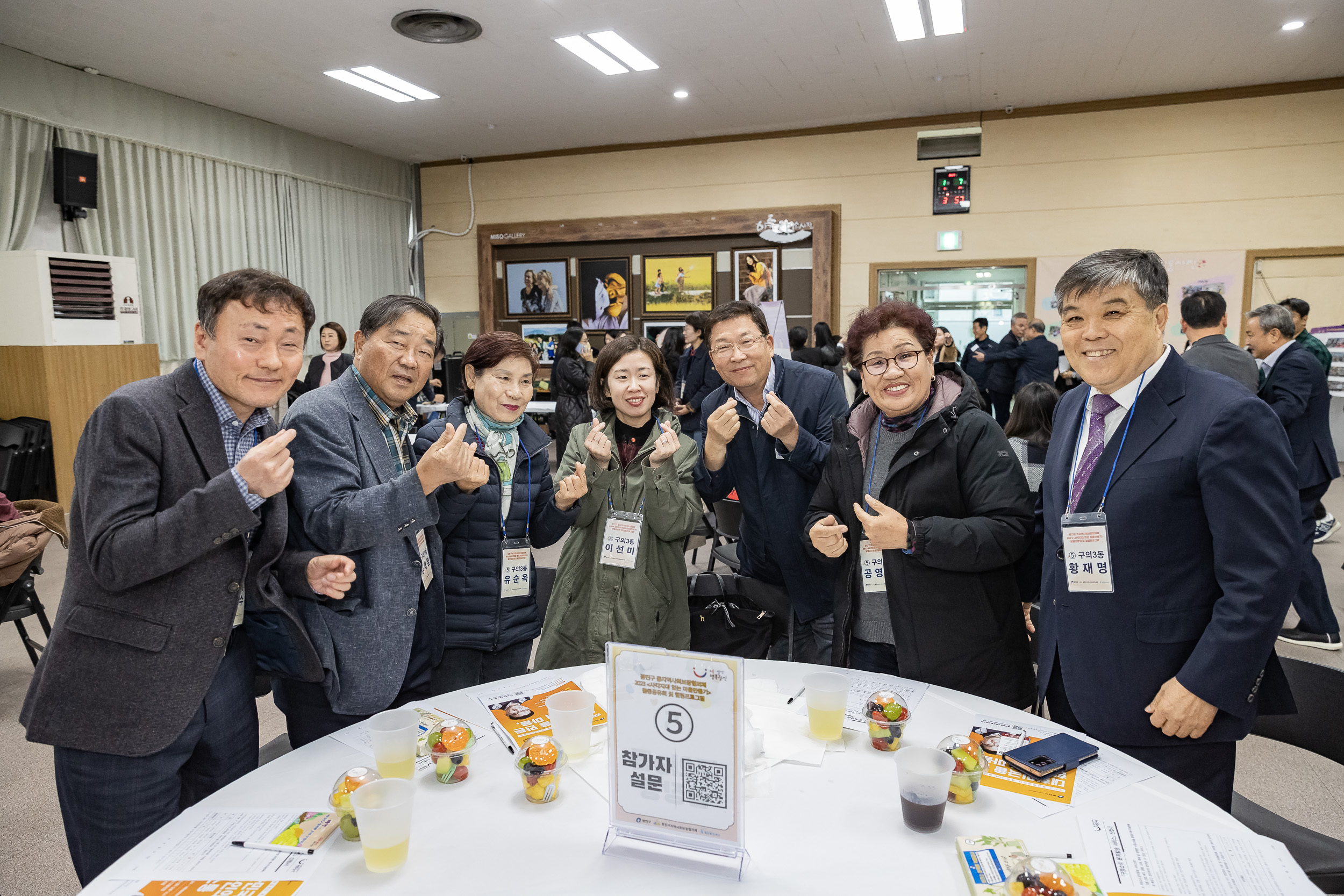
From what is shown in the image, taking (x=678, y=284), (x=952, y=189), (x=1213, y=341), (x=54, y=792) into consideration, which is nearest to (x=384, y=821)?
(x=54, y=792)

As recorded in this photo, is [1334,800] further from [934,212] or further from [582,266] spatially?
[582,266]

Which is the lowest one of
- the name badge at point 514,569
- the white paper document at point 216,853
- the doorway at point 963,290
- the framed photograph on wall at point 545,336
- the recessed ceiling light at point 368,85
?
the white paper document at point 216,853

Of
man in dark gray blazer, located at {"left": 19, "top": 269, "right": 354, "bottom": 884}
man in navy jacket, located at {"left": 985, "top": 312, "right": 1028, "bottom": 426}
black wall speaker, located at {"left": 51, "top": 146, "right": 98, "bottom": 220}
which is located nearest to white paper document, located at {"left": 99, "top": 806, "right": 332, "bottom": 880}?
man in dark gray blazer, located at {"left": 19, "top": 269, "right": 354, "bottom": 884}

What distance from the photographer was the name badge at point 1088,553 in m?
1.61

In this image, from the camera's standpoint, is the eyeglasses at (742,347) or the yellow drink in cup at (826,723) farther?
the eyeglasses at (742,347)

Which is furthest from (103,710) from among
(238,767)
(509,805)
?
(509,805)

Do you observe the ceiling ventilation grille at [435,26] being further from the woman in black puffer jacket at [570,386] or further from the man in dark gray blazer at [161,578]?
the man in dark gray blazer at [161,578]

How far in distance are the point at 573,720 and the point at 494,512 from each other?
85 cm

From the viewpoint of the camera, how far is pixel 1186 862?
1160 millimetres

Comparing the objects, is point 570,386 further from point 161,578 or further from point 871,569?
point 161,578

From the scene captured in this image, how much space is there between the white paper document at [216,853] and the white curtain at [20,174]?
733 cm

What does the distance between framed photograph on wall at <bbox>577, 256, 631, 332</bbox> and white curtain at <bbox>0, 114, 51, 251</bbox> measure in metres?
5.58

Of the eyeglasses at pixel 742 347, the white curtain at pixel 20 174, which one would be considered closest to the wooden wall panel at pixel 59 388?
the white curtain at pixel 20 174

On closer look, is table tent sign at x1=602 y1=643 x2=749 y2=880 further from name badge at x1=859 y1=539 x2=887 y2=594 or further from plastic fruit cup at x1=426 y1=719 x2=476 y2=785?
name badge at x1=859 y1=539 x2=887 y2=594
